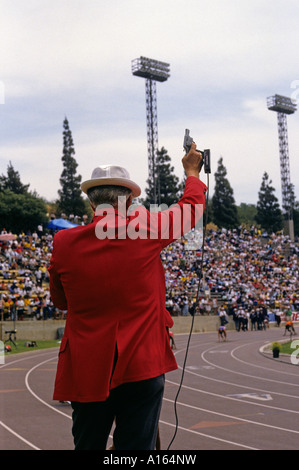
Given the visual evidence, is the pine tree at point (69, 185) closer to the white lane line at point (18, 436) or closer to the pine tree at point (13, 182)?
the pine tree at point (13, 182)

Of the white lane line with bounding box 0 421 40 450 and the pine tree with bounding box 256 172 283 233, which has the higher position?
the pine tree with bounding box 256 172 283 233

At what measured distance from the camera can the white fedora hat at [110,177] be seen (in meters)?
2.71

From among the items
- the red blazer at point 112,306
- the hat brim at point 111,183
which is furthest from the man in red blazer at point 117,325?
the hat brim at point 111,183

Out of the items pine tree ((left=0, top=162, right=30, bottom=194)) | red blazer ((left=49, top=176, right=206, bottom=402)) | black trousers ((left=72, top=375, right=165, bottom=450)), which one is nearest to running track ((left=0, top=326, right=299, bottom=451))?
black trousers ((left=72, top=375, right=165, bottom=450))

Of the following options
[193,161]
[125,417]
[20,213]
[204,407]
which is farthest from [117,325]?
[20,213]

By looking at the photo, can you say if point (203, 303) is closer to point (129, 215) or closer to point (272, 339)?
point (272, 339)

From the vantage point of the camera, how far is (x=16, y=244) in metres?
33.4

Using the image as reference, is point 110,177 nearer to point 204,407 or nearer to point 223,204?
point 204,407

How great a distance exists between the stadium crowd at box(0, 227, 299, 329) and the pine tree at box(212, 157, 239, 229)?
1806cm

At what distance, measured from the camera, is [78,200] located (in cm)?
6475

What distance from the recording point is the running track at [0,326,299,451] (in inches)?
378

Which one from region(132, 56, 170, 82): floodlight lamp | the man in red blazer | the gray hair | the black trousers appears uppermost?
region(132, 56, 170, 82): floodlight lamp

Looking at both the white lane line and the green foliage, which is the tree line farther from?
the white lane line

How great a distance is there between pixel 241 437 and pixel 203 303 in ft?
98.5
